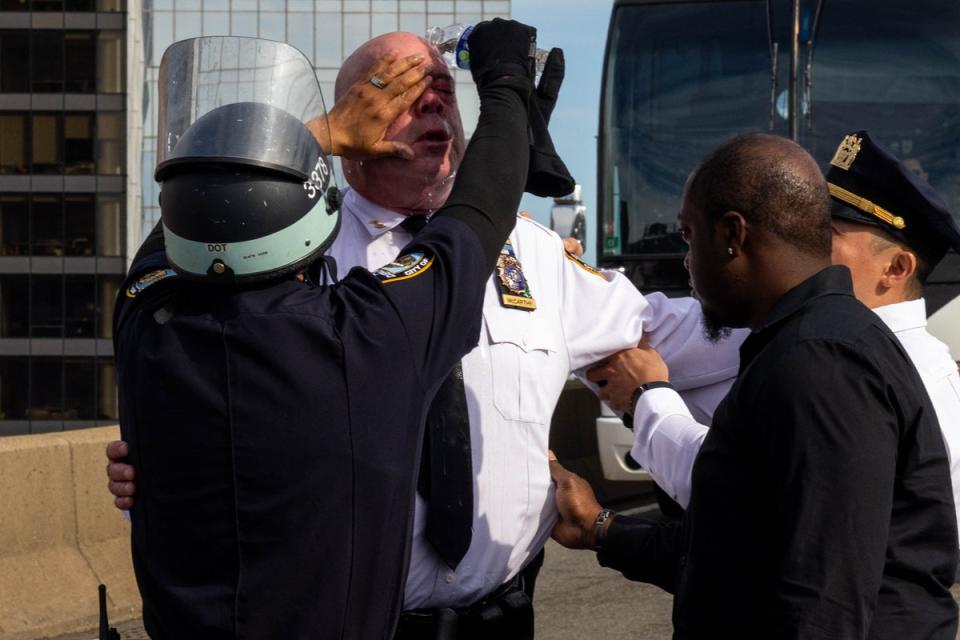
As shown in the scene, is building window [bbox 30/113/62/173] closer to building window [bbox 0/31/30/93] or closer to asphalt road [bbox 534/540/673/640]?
building window [bbox 0/31/30/93]

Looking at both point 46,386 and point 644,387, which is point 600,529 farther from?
point 46,386

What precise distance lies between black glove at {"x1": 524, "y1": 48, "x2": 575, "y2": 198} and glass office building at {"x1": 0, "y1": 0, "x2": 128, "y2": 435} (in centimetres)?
5060

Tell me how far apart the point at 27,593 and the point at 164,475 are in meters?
4.44

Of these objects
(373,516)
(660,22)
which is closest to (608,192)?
(660,22)

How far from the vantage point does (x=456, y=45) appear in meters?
3.30

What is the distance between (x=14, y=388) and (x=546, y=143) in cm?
5263

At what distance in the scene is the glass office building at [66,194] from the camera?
51.9 metres

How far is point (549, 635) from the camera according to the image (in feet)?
22.6

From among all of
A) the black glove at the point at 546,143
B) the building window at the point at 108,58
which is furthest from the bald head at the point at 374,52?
the building window at the point at 108,58

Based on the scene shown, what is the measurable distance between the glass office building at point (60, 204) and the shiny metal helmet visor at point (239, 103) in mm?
50628

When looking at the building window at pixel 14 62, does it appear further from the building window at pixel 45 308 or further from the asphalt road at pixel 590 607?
the asphalt road at pixel 590 607

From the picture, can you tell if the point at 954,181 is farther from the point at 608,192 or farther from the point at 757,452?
the point at 757,452

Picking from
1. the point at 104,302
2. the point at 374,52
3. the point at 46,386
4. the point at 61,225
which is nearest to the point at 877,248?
the point at 374,52

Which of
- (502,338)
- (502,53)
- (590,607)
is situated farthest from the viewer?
(590,607)
